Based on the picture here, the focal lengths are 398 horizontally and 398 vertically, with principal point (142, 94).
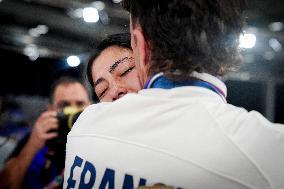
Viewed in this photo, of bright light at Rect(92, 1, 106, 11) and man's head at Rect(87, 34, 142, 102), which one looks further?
bright light at Rect(92, 1, 106, 11)

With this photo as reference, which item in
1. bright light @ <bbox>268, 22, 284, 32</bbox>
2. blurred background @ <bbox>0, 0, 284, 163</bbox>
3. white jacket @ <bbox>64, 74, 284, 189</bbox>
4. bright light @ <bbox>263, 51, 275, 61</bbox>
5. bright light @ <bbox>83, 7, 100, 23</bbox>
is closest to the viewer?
white jacket @ <bbox>64, 74, 284, 189</bbox>

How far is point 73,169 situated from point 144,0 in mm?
471

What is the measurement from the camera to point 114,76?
6.20ft

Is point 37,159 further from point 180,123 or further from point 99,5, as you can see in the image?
point 99,5

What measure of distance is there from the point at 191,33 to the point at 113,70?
95cm

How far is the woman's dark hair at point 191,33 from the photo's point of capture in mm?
986

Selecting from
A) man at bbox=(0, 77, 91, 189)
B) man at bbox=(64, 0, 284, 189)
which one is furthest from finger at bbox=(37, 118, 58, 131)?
man at bbox=(64, 0, 284, 189)

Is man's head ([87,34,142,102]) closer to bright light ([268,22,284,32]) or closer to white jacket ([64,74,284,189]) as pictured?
white jacket ([64,74,284,189])

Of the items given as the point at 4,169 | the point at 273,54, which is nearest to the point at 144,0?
the point at 4,169

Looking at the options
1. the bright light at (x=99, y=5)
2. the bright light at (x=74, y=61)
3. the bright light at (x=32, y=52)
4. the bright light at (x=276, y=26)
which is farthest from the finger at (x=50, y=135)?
the bright light at (x=32, y=52)

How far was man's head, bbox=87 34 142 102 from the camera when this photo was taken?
72.7 inches

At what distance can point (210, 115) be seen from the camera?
32.3 inches

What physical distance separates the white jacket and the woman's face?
0.85 meters

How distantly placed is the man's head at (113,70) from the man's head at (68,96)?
808mm
